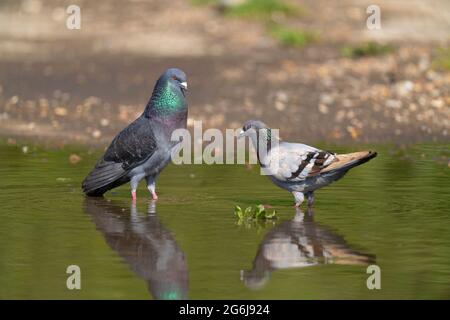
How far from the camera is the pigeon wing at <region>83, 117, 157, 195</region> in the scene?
1047 cm

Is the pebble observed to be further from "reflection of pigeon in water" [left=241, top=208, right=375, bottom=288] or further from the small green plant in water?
"reflection of pigeon in water" [left=241, top=208, right=375, bottom=288]

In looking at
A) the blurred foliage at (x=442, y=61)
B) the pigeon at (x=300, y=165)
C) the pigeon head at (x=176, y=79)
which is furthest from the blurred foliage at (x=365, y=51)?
the pigeon at (x=300, y=165)

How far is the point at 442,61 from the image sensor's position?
56.8ft

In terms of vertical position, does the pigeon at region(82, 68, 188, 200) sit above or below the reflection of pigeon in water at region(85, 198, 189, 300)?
above

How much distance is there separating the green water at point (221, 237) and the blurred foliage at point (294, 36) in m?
6.54

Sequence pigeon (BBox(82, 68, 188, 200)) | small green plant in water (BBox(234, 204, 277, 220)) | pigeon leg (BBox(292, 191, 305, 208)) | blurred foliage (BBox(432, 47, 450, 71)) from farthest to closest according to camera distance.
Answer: blurred foliage (BBox(432, 47, 450, 71))
pigeon (BBox(82, 68, 188, 200))
pigeon leg (BBox(292, 191, 305, 208))
small green plant in water (BBox(234, 204, 277, 220))

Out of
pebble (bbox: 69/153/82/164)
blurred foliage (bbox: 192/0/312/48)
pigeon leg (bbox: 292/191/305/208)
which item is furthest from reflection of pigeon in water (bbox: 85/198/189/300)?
blurred foliage (bbox: 192/0/312/48)

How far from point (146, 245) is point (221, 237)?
1.93ft

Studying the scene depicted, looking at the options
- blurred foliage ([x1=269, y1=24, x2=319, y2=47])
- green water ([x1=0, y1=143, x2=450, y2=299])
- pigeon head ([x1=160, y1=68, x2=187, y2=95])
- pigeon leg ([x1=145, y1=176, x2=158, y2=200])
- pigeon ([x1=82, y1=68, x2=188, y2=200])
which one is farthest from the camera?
blurred foliage ([x1=269, y1=24, x2=319, y2=47])

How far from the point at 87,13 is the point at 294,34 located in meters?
4.32

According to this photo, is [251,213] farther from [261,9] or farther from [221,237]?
[261,9]

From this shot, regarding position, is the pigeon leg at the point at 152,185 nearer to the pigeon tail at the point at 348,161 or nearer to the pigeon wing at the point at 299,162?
the pigeon wing at the point at 299,162

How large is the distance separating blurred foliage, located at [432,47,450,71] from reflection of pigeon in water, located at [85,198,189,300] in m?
8.04
